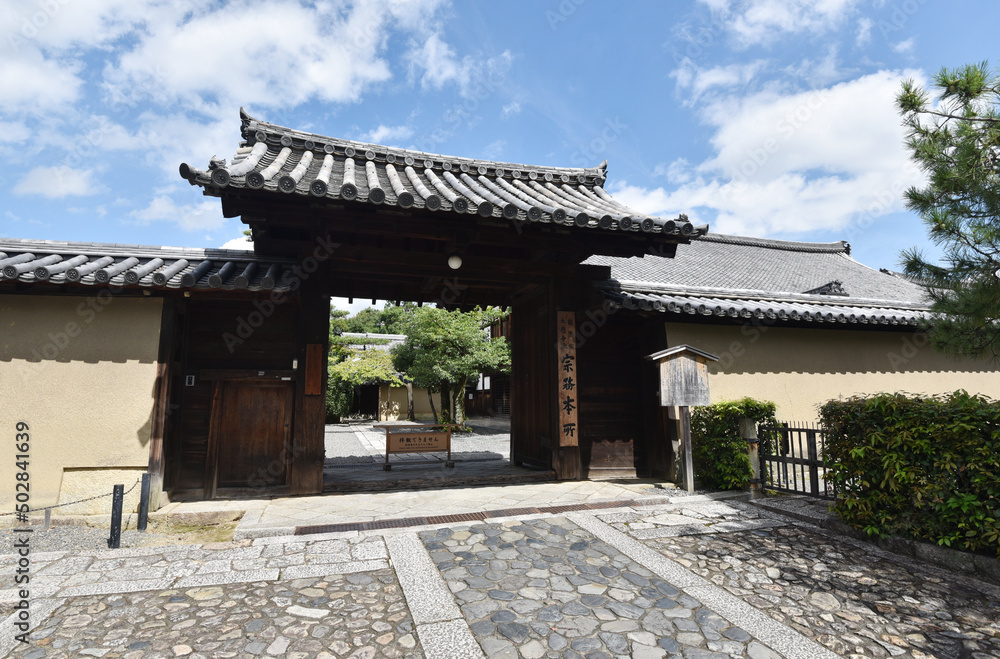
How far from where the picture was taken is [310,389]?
7273 millimetres

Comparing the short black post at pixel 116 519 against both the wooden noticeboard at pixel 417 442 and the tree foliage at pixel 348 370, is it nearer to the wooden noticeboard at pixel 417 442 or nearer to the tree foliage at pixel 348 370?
the wooden noticeboard at pixel 417 442

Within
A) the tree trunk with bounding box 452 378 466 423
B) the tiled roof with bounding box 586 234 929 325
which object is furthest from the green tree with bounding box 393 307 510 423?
the tiled roof with bounding box 586 234 929 325

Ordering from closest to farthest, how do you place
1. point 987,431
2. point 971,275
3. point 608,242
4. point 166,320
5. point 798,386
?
point 987,431 < point 971,275 < point 166,320 < point 608,242 < point 798,386

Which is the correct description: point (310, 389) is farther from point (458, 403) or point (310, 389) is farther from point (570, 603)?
point (458, 403)

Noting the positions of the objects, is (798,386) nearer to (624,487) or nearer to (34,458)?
(624,487)

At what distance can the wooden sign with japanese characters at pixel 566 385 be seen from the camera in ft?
27.1

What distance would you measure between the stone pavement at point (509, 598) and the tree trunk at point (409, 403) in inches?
973

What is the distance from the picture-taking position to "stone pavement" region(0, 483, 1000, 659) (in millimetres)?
3281

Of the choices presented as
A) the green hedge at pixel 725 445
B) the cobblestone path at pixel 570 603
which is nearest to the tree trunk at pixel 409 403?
the green hedge at pixel 725 445

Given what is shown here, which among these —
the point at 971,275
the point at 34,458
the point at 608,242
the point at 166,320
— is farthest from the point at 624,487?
the point at 34,458

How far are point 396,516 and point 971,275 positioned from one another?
732 cm

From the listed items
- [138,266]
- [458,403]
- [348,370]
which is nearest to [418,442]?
[138,266]

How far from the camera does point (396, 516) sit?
6.27 metres

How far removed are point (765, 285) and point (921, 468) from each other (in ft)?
35.0
